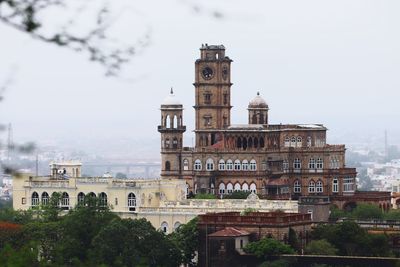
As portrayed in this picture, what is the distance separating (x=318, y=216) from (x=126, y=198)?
9716 mm

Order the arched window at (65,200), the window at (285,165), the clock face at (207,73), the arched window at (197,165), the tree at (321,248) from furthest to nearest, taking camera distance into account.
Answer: the clock face at (207,73) < the window at (285,165) < the arched window at (197,165) < the arched window at (65,200) < the tree at (321,248)

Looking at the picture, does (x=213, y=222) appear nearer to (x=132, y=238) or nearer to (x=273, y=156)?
(x=132, y=238)

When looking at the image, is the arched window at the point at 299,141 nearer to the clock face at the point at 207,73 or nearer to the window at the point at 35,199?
the clock face at the point at 207,73

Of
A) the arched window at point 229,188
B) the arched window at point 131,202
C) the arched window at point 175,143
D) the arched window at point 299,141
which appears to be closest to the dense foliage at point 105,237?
the arched window at point 131,202

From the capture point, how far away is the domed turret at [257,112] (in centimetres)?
10612

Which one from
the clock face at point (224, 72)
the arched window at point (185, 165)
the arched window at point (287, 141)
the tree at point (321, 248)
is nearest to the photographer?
the tree at point (321, 248)

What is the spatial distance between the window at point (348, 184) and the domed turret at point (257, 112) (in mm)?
6635

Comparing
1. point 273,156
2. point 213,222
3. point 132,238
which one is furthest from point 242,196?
point 132,238

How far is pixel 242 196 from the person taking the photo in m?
96.2

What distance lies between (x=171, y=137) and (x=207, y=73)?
17.6 ft

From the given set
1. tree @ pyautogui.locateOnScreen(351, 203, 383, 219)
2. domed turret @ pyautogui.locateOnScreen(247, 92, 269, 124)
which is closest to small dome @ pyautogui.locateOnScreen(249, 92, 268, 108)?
domed turret @ pyautogui.locateOnScreen(247, 92, 269, 124)

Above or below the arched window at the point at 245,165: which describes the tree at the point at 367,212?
below

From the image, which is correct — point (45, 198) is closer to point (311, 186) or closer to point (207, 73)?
point (311, 186)

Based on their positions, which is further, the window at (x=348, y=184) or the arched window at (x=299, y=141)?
the arched window at (x=299, y=141)
